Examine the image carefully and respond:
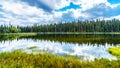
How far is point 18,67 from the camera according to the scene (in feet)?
48.7

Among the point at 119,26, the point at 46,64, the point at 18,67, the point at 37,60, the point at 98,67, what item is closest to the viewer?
the point at 18,67

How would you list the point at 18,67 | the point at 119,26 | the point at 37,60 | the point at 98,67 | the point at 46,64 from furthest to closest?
the point at 119,26 → the point at 37,60 → the point at 46,64 → the point at 98,67 → the point at 18,67

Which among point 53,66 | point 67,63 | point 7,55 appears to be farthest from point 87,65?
point 7,55

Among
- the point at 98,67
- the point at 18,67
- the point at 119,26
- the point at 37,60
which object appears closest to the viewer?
the point at 18,67

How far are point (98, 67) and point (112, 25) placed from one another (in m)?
186

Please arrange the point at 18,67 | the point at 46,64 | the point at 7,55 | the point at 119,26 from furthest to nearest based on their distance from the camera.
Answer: the point at 119,26 → the point at 7,55 → the point at 46,64 → the point at 18,67

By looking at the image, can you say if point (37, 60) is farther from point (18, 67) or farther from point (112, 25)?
point (112, 25)

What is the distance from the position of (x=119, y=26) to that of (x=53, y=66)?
184 m

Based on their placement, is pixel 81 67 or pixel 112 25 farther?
pixel 112 25

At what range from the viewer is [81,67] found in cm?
1709

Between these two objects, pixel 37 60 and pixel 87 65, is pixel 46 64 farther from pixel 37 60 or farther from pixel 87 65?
pixel 87 65

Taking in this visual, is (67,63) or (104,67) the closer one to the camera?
(104,67)

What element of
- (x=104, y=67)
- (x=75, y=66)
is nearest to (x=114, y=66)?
(x=104, y=67)

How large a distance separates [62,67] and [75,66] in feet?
4.00
